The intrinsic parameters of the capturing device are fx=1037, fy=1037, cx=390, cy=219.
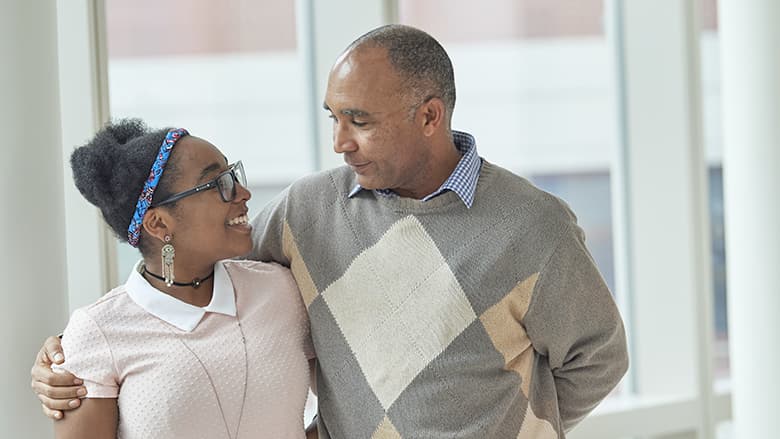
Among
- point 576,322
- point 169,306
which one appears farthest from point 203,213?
point 576,322

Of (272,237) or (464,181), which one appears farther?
(272,237)

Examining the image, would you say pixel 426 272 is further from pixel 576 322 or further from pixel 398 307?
pixel 576 322

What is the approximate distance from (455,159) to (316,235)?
0.35m

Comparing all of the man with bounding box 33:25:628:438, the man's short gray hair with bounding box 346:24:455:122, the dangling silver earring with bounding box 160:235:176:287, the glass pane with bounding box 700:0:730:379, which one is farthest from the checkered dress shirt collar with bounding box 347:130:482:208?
the glass pane with bounding box 700:0:730:379

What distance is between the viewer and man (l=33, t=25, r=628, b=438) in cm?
220

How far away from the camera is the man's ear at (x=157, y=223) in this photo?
2055 millimetres

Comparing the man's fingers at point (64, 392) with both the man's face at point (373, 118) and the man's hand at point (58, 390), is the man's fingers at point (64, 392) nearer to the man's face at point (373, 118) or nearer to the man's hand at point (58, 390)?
the man's hand at point (58, 390)

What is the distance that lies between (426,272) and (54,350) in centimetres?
78

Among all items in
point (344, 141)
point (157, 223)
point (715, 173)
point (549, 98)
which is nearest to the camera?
point (157, 223)

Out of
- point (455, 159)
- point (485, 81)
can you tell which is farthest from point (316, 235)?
point (485, 81)

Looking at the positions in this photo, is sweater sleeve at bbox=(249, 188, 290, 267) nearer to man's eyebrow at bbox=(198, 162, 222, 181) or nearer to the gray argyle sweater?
the gray argyle sweater

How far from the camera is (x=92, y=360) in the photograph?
6.54 ft

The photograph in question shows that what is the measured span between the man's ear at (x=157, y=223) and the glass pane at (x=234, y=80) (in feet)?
4.26

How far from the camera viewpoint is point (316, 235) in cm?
232
